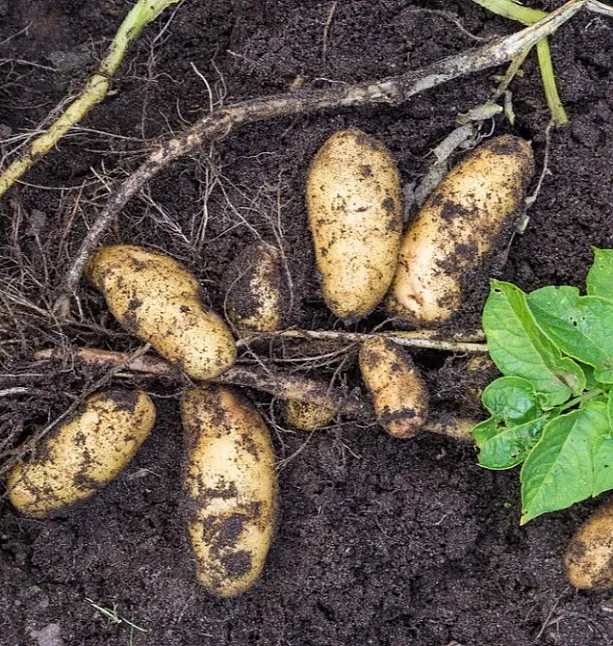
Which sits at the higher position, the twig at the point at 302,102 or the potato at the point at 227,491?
the twig at the point at 302,102

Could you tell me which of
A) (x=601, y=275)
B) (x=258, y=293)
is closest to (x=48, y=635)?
(x=258, y=293)

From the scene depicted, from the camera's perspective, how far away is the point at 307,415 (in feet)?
5.92

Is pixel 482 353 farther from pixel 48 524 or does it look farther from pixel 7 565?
pixel 7 565

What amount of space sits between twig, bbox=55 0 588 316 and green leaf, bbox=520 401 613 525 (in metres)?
0.82

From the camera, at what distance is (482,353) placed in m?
1.74

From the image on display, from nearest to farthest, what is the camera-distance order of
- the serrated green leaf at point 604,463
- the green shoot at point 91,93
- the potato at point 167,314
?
the serrated green leaf at point 604,463, the potato at point 167,314, the green shoot at point 91,93

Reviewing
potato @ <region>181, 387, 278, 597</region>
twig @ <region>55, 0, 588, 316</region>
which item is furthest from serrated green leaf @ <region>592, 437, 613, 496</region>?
twig @ <region>55, 0, 588, 316</region>

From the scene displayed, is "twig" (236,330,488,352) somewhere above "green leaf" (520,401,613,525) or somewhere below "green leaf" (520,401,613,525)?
above

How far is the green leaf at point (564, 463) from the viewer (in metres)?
1.54

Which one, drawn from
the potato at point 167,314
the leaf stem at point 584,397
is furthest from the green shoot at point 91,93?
the leaf stem at point 584,397

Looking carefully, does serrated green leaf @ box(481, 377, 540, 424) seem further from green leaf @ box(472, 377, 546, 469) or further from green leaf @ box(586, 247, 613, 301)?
green leaf @ box(586, 247, 613, 301)

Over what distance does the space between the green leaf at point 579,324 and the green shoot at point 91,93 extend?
3.52 feet

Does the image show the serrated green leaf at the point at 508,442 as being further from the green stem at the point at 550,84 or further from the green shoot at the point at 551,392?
the green stem at the point at 550,84

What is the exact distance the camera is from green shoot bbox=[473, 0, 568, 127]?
70.5 inches
